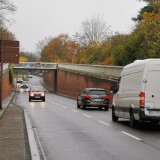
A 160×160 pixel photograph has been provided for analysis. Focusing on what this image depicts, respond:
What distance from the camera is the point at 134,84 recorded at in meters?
18.4

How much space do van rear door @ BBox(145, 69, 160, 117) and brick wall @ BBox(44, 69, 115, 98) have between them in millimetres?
28869

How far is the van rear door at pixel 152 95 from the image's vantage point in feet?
55.6

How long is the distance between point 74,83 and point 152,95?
58.3 m

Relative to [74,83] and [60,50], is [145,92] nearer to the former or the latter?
[74,83]

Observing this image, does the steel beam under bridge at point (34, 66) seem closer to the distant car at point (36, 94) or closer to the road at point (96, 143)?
the distant car at point (36, 94)

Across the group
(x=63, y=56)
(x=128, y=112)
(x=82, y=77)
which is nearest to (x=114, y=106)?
(x=128, y=112)

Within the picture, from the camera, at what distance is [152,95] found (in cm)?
1703

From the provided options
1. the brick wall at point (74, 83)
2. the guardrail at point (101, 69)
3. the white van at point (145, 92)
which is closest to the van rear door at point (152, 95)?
the white van at point (145, 92)

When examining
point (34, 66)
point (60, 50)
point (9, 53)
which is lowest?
point (34, 66)

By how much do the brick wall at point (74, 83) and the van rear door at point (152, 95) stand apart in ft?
94.7

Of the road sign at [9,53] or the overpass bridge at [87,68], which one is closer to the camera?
the road sign at [9,53]

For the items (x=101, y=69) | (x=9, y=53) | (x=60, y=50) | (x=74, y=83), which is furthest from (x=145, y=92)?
(x=60, y=50)

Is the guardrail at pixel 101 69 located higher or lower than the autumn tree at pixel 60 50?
lower

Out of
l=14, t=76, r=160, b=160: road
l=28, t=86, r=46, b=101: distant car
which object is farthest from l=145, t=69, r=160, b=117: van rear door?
l=28, t=86, r=46, b=101: distant car
